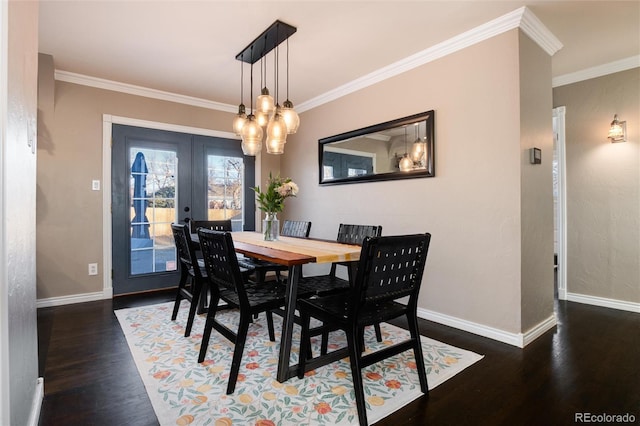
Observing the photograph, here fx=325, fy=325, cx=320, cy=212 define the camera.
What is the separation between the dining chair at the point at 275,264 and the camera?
112 inches

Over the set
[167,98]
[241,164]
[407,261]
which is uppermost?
[167,98]

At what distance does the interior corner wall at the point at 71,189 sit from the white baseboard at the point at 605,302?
5255 mm

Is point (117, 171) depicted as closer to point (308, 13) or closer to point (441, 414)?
point (308, 13)

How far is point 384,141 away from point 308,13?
1.45 m

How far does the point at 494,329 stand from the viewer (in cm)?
258

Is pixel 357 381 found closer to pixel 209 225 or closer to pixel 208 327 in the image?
pixel 208 327

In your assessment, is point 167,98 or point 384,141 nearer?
point 384,141

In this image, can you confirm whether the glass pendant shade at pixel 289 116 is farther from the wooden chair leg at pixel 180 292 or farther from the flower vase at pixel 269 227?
the wooden chair leg at pixel 180 292

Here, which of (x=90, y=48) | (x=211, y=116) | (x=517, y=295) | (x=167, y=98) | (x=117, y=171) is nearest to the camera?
(x=517, y=295)

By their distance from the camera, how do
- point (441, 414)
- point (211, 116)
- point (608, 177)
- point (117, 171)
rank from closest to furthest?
Result: point (441, 414) < point (608, 177) < point (117, 171) < point (211, 116)

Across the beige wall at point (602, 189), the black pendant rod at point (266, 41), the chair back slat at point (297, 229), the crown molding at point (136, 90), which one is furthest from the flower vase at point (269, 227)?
the beige wall at point (602, 189)

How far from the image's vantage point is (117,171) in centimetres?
376

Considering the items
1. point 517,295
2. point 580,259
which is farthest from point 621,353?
point 580,259

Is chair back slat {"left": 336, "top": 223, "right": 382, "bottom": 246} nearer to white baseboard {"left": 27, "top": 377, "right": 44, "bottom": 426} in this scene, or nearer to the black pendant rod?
the black pendant rod
